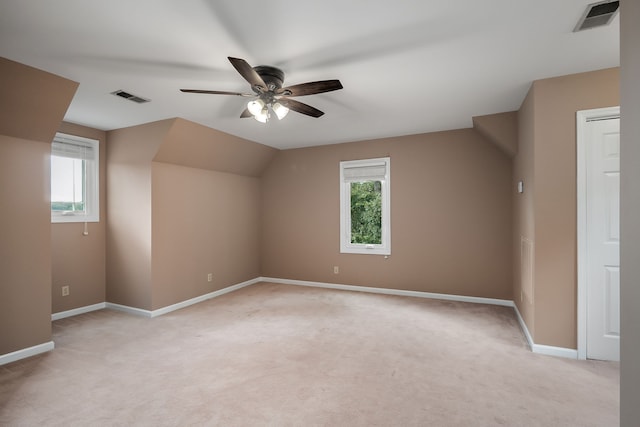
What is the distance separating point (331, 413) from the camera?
211 cm

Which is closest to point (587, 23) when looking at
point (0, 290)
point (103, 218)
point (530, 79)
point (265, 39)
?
point (530, 79)

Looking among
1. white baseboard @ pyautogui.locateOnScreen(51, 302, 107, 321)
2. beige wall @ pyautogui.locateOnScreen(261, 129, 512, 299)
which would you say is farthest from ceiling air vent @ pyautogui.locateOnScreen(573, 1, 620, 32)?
white baseboard @ pyautogui.locateOnScreen(51, 302, 107, 321)

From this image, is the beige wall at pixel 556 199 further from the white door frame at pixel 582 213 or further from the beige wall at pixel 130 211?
the beige wall at pixel 130 211

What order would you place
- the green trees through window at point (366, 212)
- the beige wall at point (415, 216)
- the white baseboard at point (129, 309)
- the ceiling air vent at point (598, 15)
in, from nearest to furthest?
the ceiling air vent at point (598, 15), the white baseboard at point (129, 309), the beige wall at point (415, 216), the green trees through window at point (366, 212)

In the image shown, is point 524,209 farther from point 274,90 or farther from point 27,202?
point 27,202

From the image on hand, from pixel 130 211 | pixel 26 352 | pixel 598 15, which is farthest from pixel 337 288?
pixel 598 15

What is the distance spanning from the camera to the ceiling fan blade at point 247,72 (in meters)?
1.99

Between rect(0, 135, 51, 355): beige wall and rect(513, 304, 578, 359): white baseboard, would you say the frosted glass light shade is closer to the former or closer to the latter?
rect(0, 135, 51, 355): beige wall

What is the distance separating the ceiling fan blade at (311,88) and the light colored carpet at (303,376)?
2.26 metres

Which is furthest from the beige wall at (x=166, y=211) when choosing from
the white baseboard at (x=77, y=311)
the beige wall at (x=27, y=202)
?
the beige wall at (x=27, y=202)

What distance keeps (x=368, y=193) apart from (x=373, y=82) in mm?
2608

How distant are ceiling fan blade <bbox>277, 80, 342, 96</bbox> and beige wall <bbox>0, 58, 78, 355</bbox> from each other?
202cm

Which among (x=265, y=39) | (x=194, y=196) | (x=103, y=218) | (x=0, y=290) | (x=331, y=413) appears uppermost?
(x=265, y=39)

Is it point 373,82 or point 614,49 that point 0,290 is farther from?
point 614,49
